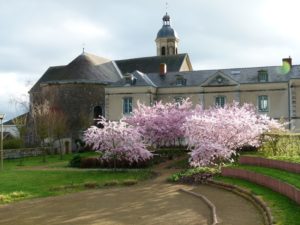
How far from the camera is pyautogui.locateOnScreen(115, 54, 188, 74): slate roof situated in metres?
50.9

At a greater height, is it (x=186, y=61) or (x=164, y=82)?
(x=186, y=61)

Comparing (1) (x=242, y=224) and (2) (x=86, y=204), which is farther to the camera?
(2) (x=86, y=204)

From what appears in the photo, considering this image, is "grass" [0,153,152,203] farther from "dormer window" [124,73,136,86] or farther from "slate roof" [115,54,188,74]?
"slate roof" [115,54,188,74]

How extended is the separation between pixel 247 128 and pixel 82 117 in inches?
1027

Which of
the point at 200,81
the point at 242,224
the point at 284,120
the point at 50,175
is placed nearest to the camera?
the point at 242,224

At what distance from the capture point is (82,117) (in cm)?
4734

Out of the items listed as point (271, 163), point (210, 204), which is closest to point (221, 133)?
point (271, 163)

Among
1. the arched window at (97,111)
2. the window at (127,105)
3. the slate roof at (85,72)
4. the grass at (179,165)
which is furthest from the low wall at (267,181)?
the slate roof at (85,72)

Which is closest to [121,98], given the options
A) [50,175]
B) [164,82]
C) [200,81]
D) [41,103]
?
[164,82]

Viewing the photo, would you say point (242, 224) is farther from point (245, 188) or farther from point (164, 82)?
point (164, 82)

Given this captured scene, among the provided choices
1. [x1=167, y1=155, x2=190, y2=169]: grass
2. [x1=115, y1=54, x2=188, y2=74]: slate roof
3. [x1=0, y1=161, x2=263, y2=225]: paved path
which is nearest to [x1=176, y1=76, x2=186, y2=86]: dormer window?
[x1=115, y1=54, x2=188, y2=74]: slate roof

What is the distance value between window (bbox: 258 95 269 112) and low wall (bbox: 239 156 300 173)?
18336mm

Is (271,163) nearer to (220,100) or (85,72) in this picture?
(220,100)

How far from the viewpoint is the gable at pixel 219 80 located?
132 feet
